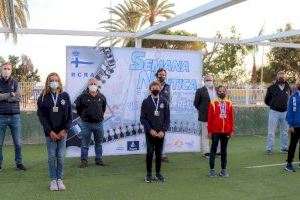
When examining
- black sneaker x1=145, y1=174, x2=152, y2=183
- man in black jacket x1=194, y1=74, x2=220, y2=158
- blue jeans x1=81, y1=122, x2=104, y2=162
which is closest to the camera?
black sneaker x1=145, y1=174, x2=152, y2=183

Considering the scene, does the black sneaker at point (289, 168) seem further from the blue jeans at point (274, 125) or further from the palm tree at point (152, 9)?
the palm tree at point (152, 9)

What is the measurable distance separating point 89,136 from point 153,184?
84.9 inches

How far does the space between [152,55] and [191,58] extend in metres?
0.95

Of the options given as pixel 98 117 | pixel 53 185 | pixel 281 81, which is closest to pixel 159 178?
pixel 53 185

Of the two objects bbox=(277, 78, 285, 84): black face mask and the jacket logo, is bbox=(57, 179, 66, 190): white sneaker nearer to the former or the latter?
the jacket logo

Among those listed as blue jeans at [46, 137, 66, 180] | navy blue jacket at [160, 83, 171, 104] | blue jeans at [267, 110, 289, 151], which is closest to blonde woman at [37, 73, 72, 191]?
blue jeans at [46, 137, 66, 180]

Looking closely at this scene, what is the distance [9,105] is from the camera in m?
8.25

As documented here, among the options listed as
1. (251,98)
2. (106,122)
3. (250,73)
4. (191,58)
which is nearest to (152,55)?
(191,58)

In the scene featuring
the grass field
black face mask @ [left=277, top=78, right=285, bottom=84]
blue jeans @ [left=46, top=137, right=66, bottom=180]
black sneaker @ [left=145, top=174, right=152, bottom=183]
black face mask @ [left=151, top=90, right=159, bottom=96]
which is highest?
black face mask @ [left=277, top=78, right=285, bottom=84]

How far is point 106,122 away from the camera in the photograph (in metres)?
9.55

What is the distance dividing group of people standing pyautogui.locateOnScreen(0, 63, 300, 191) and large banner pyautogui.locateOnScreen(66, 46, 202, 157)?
1.03ft

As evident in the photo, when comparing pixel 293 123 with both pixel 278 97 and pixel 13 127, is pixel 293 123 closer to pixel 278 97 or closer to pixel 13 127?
pixel 278 97

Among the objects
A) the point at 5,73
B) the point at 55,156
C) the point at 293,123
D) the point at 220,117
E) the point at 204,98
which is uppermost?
the point at 5,73

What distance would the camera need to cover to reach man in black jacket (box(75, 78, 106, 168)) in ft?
29.0
